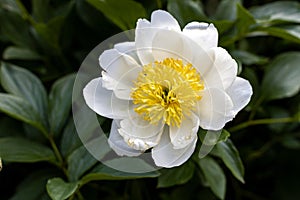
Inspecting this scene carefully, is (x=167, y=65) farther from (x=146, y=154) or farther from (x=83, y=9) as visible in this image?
(x=83, y=9)

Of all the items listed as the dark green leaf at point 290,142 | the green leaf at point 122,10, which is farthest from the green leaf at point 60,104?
the dark green leaf at point 290,142

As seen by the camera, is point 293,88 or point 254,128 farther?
point 254,128

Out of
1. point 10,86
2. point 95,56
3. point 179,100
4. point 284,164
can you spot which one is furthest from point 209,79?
point 284,164

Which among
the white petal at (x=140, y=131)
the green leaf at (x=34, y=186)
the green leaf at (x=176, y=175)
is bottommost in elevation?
the green leaf at (x=34, y=186)

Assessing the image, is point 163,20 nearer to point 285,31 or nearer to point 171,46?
point 171,46

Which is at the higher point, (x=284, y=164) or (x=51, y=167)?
(x=51, y=167)

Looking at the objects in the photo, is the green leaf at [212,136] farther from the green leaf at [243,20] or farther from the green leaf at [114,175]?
the green leaf at [243,20]

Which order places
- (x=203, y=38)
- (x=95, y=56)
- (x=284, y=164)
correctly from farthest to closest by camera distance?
(x=284, y=164) < (x=95, y=56) < (x=203, y=38)

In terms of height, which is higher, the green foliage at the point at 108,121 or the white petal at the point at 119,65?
the white petal at the point at 119,65
